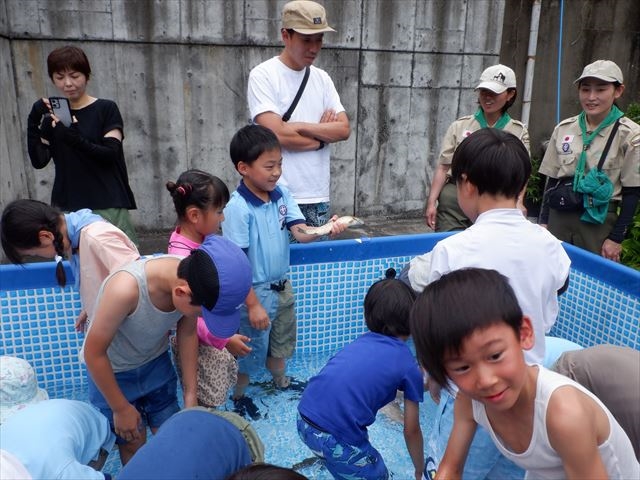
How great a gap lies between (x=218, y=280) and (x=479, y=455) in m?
1.08

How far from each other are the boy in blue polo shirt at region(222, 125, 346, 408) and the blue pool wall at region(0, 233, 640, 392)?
0.36 meters

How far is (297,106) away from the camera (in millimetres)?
3156

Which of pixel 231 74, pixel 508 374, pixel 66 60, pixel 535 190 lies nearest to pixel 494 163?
pixel 508 374

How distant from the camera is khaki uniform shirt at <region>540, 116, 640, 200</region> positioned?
312 centimetres

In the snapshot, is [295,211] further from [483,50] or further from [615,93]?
[483,50]

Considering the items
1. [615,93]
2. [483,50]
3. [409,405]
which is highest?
[483,50]

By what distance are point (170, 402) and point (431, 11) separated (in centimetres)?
513

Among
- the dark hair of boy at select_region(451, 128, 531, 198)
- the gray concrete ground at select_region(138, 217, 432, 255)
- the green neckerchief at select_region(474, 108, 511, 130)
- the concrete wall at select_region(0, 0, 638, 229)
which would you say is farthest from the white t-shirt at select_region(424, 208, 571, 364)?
the concrete wall at select_region(0, 0, 638, 229)

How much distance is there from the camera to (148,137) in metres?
5.21

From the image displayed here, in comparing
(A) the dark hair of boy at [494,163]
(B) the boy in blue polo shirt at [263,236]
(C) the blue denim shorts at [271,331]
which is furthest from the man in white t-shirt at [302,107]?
(A) the dark hair of boy at [494,163]

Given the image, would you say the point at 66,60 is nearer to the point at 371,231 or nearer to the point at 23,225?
the point at 23,225

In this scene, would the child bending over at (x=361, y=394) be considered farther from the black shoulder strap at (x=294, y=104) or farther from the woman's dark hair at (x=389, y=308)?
the black shoulder strap at (x=294, y=104)

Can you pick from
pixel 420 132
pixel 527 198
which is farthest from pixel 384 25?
pixel 527 198

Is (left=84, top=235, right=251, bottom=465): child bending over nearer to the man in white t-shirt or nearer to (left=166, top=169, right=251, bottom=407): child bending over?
(left=166, top=169, right=251, bottom=407): child bending over
